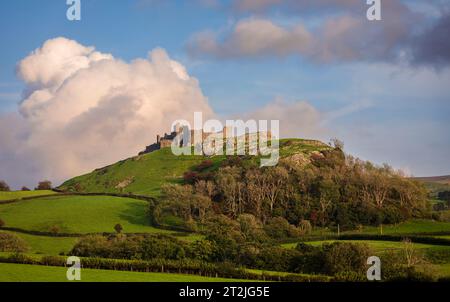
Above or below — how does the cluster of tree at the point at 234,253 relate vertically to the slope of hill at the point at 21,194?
below

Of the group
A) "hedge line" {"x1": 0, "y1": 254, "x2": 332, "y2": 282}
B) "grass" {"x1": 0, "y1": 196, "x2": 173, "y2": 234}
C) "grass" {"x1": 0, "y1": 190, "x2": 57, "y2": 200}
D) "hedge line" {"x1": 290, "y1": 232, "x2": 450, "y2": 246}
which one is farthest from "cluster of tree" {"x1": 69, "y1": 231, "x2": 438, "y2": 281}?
"grass" {"x1": 0, "y1": 190, "x2": 57, "y2": 200}

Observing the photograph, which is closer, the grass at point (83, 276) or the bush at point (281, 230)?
the grass at point (83, 276)

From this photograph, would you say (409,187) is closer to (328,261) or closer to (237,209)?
(237,209)

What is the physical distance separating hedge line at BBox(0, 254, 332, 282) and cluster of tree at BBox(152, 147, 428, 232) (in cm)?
4818

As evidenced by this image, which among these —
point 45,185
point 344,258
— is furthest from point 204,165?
point 344,258

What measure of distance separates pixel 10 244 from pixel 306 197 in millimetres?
66585

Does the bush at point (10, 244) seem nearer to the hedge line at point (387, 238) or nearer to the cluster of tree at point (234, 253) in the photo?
the cluster of tree at point (234, 253)

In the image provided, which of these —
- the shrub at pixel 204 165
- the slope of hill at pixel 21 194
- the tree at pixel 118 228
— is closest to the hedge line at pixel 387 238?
the tree at pixel 118 228

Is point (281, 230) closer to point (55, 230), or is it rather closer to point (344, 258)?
point (55, 230)

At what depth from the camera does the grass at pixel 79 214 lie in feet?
416

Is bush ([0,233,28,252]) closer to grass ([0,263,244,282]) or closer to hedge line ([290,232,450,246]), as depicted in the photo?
grass ([0,263,244,282])

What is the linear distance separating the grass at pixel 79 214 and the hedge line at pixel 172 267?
144 feet

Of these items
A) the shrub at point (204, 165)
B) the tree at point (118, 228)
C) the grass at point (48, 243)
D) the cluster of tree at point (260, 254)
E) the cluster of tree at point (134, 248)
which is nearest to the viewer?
the cluster of tree at point (260, 254)

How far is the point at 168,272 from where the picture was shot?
2913 inches
